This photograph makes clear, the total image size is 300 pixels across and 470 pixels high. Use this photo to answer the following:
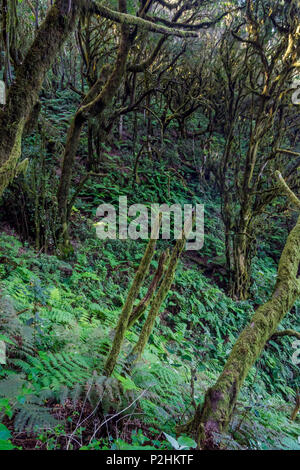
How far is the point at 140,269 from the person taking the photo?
7.16 ft

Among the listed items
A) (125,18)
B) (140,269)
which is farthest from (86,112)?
(140,269)

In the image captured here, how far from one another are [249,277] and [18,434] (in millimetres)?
6791

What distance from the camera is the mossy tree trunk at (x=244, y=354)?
176 cm

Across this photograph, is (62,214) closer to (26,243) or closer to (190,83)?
(26,243)

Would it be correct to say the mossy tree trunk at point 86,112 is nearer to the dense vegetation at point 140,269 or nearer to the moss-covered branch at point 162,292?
the dense vegetation at point 140,269

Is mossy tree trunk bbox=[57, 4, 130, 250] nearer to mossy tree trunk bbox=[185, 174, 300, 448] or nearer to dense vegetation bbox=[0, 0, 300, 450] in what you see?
dense vegetation bbox=[0, 0, 300, 450]

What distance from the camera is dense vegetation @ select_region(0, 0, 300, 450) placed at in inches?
74.2

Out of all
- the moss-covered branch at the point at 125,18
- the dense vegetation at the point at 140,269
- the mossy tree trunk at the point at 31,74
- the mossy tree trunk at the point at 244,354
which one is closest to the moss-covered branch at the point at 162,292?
the dense vegetation at the point at 140,269
